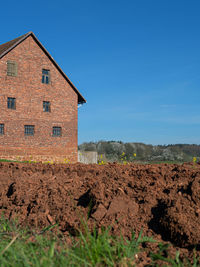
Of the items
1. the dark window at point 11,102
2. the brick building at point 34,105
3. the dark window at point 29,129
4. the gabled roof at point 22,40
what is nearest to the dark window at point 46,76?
the brick building at point 34,105

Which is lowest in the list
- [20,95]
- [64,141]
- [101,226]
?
[101,226]

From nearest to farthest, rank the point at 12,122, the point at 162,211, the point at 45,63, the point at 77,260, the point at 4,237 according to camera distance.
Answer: the point at 77,260 < the point at 162,211 < the point at 4,237 < the point at 12,122 < the point at 45,63

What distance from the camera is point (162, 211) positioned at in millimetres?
2787

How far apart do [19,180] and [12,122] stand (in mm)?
17787

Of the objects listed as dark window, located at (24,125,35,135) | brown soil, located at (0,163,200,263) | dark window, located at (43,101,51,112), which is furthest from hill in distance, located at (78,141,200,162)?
brown soil, located at (0,163,200,263)

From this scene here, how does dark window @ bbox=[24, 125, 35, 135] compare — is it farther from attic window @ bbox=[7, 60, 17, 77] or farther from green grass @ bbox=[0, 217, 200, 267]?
green grass @ bbox=[0, 217, 200, 267]

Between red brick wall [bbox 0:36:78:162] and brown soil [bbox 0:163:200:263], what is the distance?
58.7ft

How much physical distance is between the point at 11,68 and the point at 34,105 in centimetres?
355

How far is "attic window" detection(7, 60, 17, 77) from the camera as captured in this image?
2147 centimetres

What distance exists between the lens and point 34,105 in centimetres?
2241

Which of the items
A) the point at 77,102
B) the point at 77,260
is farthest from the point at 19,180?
the point at 77,102

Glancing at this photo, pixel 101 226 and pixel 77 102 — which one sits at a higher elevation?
pixel 77 102

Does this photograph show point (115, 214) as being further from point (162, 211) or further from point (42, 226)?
point (42, 226)

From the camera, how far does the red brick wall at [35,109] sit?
830 inches
